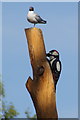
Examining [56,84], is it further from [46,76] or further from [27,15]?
[27,15]

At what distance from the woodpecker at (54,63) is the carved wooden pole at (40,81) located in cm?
13

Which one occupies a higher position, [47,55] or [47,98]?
[47,55]

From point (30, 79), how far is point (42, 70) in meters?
0.26

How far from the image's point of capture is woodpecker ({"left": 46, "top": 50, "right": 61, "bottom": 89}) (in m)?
6.29

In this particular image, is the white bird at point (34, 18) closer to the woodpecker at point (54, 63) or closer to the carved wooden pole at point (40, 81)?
the carved wooden pole at point (40, 81)

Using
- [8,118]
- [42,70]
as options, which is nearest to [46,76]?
[42,70]

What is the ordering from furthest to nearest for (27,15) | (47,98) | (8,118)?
(8,118), (27,15), (47,98)

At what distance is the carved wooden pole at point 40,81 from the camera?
6.07 meters

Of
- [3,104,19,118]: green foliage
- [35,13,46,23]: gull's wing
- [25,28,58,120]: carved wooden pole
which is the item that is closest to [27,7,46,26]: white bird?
[35,13,46,23]: gull's wing

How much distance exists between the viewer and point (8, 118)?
960 centimetres

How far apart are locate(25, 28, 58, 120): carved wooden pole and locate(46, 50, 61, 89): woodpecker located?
134 millimetres

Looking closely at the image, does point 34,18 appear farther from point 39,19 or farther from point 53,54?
point 53,54

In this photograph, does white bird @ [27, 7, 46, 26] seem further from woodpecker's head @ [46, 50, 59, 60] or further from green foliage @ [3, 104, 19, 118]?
green foliage @ [3, 104, 19, 118]

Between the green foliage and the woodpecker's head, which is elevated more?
the woodpecker's head
